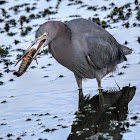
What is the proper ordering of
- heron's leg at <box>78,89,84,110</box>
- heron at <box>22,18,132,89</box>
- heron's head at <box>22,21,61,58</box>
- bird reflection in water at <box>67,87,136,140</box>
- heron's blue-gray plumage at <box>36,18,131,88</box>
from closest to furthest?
bird reflection in water at <box>67,87,136,140</box>, heron's head at <box>22,21,61,58</box>, heron at <box>22,18,132,89</box>, heron's blue-gray plumage at <box>36,18,131,88</box>, heron's leg at <box>78,89,84,110</box>

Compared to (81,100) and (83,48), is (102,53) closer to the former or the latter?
(83,48)

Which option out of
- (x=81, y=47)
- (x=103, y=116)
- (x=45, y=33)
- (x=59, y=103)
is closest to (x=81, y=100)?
(x=59, y=103)

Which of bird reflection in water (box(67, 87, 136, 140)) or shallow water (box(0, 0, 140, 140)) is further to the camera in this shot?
shallow water (box(0, 0, 140, 140))

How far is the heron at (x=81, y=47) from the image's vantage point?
6957 millimetres

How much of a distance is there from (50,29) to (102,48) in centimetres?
136

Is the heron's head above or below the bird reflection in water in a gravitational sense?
above

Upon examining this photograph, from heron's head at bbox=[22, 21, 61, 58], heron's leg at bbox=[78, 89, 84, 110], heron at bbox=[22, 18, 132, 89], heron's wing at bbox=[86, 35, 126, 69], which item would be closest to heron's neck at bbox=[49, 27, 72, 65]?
heron at bbox=[22, 18, 132, 89]

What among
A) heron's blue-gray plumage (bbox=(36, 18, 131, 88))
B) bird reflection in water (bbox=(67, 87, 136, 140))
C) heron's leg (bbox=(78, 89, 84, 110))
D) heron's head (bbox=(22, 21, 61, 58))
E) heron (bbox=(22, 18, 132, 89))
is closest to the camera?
bird reflection in water (bbox=(67, 87, 136, 140))

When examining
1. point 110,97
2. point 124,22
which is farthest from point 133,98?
point 124,22

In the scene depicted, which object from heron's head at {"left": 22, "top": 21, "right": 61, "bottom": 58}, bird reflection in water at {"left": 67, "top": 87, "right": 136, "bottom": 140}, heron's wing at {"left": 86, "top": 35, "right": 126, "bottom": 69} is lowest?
bird reflection in water at {"left": 67, "top": 87, "right": 136, "bottom": 140}

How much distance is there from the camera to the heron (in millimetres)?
6957

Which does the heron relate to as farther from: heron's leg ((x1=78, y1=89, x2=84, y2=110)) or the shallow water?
the shallow water

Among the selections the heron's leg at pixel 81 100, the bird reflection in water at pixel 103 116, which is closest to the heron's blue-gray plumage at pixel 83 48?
→ the heron's leg at pixel 81 100

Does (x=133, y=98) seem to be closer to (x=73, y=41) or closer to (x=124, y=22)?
(x=73, y=41)
